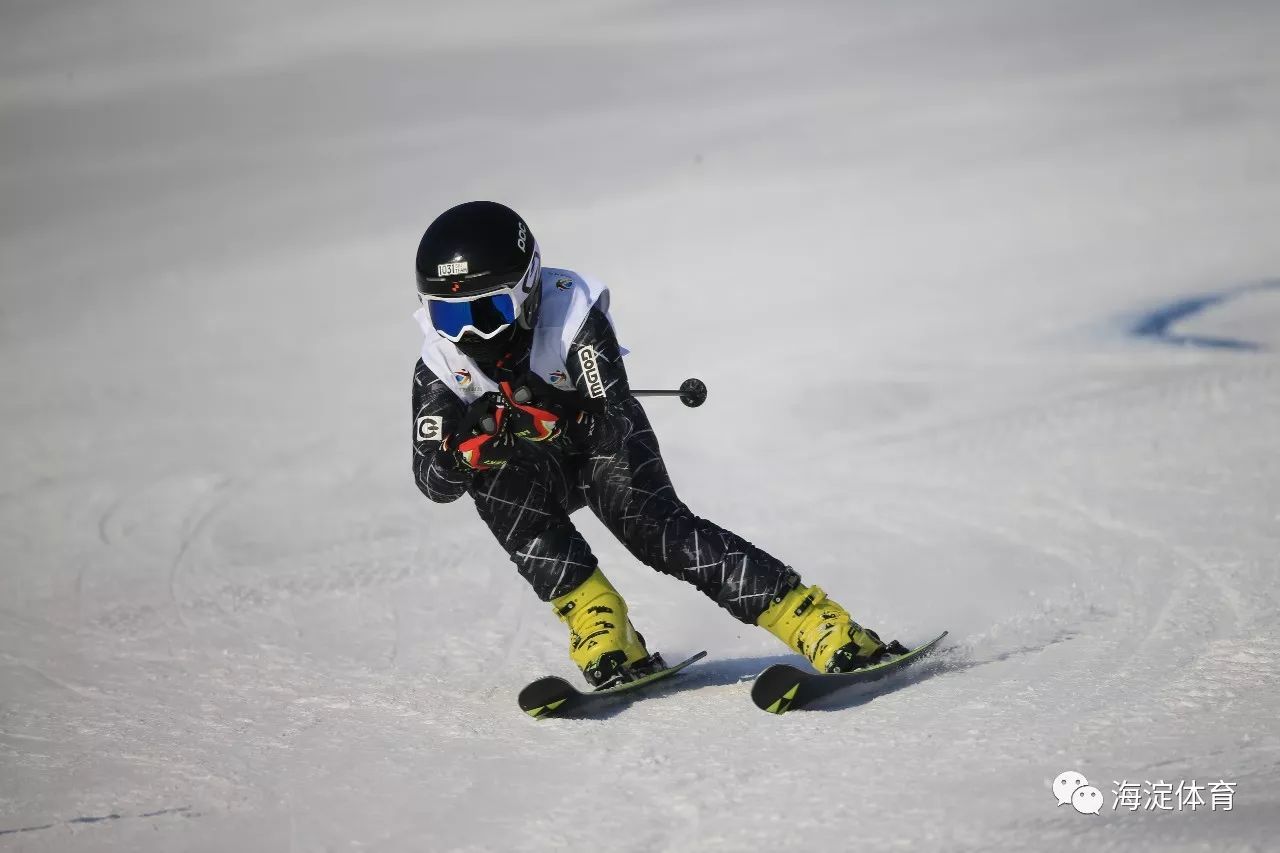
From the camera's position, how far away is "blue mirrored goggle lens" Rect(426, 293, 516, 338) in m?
4.64

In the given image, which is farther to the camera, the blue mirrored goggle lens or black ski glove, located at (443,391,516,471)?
the blue mirrored goggle lens

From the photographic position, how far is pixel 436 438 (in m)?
4.71

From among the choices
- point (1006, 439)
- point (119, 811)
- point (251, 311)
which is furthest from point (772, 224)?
point (119, 811)

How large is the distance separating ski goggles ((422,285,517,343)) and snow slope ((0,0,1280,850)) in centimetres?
143

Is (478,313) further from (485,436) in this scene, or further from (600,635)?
(600,635)

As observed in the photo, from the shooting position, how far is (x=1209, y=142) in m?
14.3

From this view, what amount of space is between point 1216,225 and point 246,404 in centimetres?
852

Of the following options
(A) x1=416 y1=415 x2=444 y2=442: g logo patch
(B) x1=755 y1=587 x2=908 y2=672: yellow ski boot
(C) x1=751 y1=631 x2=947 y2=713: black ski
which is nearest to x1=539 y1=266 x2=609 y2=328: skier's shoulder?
(A) x1=416 y1=415 x2=444 y2=442: g logo patch

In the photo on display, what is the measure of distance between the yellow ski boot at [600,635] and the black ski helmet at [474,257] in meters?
1.08

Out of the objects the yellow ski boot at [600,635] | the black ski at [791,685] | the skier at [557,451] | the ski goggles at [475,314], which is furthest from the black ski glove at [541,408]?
the black ski at [791,685]

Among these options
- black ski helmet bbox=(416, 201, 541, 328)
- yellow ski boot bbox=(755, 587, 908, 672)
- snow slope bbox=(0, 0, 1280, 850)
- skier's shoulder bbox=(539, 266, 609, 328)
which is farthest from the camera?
skier's shoulder bbox=(539, 266, 609, 328)

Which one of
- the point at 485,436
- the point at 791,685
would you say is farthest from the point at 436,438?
the point at 791,685

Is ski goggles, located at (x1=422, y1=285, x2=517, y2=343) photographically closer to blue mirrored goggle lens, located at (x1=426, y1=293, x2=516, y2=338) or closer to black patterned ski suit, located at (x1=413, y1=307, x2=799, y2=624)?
blue mirrored goggle lens, located at (x1=426, y1=293, x2=516, y2=338)

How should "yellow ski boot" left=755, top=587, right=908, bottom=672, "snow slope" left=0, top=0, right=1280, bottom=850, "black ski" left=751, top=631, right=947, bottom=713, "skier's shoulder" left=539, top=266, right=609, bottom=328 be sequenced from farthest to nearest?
"skier's shoulder" left=539, top=266, right=609, bottom=328
"yellow ski boot" left=755, top=587, right=908, bottom=672
"black ski" left=751, top=631, right=947, bottom=713
"snow slope" left=0, top=0, right=1280, bottom=850
